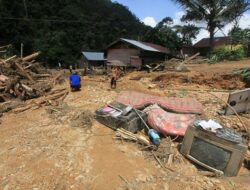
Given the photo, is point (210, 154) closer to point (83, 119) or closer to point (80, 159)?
point (80, 159)

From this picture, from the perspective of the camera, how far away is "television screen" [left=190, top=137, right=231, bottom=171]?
4.95 meters

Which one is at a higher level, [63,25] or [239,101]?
[63,25]

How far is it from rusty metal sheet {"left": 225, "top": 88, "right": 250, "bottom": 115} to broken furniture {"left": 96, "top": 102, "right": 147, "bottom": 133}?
2.32m

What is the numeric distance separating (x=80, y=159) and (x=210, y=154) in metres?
2.36

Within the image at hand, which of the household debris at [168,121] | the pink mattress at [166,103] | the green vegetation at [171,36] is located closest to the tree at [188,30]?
the green vegetation at [171,36]

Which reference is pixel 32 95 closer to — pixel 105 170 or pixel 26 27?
pixel 105 170

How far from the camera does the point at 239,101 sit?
718 centimetres

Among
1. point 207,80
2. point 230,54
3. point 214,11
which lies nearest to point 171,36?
point 214,11

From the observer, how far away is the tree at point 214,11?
74.6 ft

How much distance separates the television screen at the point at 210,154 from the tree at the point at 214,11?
20.0m

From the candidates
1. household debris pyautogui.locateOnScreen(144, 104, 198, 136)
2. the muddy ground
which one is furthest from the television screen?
household debris pyautogui.locateOnScreen(144, 104, 198, 136)

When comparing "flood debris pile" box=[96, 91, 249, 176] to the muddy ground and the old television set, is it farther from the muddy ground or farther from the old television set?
the muddy ground

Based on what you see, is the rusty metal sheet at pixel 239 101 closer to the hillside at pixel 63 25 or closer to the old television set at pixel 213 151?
the old television set at pixel 213 151

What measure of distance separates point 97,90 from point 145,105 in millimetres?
2790
